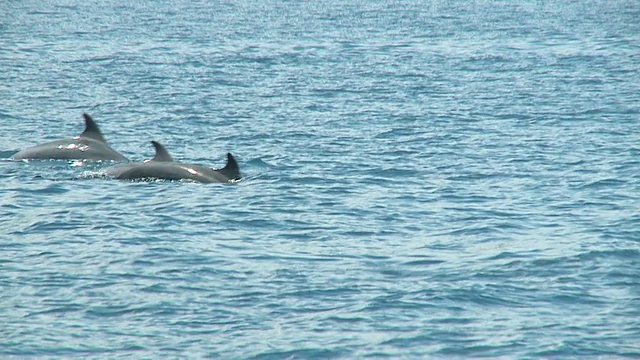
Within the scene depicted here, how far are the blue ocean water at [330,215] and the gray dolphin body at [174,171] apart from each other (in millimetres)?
343

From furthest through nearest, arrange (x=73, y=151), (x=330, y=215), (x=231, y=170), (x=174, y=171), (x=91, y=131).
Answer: (x=91, y=131), (x=73, y=151), (x=231, y=170), (x=174, y=171), (x=330, y=215)

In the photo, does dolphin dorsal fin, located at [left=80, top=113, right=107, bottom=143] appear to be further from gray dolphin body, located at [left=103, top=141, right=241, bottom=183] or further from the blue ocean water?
gray dolphin body, located at [left=103, top=141, right=241, bottom=183]

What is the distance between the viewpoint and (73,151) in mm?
21359

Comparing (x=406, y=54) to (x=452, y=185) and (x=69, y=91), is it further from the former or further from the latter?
(x=452, y=185)

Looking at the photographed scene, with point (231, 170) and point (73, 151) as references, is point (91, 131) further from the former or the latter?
point (231, 170)

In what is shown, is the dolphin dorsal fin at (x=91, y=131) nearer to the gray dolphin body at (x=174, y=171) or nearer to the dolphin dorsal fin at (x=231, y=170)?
the gray dolphin body at (x=174, y=171)

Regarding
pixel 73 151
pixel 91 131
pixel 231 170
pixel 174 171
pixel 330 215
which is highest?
pixel 91 131

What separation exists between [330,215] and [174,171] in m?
3.52

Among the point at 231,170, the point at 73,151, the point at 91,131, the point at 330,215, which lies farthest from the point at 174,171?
the point at 330,215

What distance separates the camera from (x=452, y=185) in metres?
19.5

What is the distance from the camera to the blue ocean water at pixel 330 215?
1220 cm

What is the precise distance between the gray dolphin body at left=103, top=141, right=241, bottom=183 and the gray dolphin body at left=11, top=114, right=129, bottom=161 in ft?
4.26

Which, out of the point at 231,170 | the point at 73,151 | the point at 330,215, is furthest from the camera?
the point at 73,151

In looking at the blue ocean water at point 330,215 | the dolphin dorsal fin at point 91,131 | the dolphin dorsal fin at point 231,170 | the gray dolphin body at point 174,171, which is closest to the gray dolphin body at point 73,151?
the dolphin dorsal fin at point 91,131
